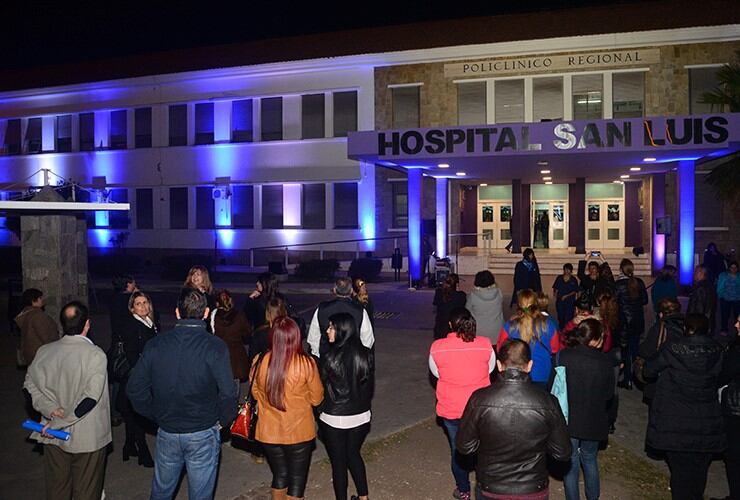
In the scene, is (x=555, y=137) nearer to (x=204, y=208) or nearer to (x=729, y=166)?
(x=729, y=166)

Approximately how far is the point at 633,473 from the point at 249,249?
2378cm

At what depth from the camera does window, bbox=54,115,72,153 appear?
3266 centimetres

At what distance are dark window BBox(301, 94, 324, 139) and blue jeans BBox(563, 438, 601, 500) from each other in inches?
934

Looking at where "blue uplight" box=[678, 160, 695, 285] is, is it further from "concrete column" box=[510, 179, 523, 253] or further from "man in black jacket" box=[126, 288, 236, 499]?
"man in black jacket" box=[126, 288, 236, 499]

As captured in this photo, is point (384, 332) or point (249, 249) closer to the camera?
point (384, 332)

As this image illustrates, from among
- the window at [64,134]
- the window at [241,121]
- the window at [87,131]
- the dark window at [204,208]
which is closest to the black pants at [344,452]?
the window at [241,121]

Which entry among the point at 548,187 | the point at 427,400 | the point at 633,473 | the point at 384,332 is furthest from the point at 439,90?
the point at 633,473

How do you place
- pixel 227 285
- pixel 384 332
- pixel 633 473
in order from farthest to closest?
pixel 227 285 → pixel 384 332 → pixel 633 473

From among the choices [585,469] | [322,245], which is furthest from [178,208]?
[585,469]

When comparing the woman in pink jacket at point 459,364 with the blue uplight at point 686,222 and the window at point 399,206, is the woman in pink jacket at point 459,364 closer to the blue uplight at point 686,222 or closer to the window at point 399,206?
the blue uplight at point 686,222

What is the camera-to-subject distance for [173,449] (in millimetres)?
4730

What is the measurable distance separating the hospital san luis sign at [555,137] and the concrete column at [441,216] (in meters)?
7.54

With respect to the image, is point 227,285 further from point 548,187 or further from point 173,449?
point 173,449

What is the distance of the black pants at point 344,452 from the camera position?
5.35 metres
